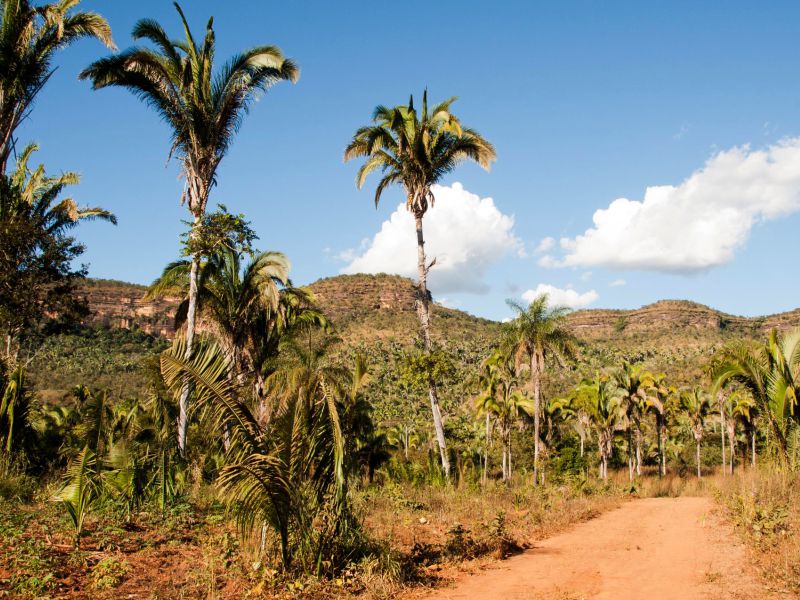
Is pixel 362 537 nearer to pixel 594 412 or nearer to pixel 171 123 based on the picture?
pixel 171 123

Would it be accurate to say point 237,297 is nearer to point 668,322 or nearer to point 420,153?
point 420,153

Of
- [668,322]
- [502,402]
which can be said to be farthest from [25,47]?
[668,322]

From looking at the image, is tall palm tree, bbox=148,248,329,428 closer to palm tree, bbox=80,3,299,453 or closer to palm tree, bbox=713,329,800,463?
palm tree, bbox=80,3,299,453

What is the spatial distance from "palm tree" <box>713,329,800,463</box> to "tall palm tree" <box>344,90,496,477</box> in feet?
27.3

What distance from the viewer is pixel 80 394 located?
34.4 meters

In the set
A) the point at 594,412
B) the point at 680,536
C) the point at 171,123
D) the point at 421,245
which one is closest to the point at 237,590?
the point at 680,536

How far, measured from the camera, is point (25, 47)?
1224 centimetres

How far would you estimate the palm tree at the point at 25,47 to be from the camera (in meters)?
12.1

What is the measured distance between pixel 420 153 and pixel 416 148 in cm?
20

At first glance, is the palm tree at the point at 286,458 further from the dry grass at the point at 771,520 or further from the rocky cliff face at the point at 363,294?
the rocky cliff face at the point at 363,294

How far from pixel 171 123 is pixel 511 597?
521 inches

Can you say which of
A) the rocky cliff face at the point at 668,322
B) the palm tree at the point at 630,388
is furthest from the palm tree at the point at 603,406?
the rocky cliff face at the point at 668,322

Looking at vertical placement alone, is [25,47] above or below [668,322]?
below

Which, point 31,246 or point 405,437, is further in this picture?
point 405,437
